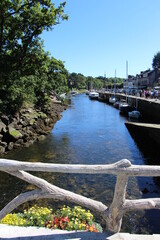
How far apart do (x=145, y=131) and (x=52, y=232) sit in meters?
17.8

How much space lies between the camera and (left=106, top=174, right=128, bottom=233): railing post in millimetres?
3487

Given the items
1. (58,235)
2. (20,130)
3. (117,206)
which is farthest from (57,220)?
(20,130)

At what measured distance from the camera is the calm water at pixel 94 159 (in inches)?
371

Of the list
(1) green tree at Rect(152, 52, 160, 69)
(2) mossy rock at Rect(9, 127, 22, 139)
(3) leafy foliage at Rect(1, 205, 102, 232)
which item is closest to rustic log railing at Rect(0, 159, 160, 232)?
(3) leafy foliage at Rect(1, 205, 102, 232)

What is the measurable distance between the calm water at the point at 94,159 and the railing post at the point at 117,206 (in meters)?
5.24

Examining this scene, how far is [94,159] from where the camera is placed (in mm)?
16453

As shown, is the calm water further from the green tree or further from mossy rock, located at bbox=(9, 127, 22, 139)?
the green tree

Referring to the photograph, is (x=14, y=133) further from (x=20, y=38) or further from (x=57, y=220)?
(x=57, y=220)

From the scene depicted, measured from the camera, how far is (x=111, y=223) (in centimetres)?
364

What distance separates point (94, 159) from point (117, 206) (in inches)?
511

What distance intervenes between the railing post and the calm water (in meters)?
5.24

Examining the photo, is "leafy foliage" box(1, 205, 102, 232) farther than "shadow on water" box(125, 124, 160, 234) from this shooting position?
No

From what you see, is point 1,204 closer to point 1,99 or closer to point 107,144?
point 107,144

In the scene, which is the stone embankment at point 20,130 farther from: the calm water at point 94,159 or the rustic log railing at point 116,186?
the rustic log railing at point 116,186
